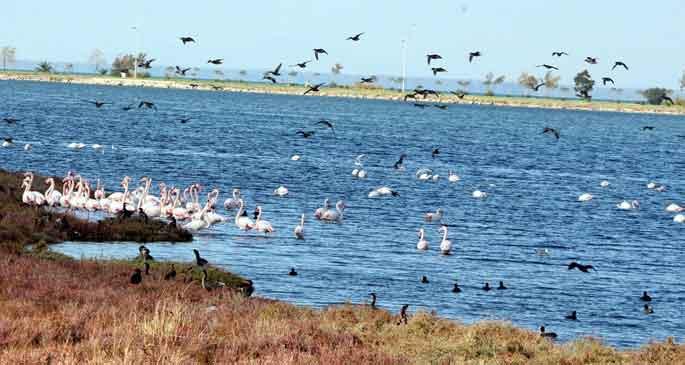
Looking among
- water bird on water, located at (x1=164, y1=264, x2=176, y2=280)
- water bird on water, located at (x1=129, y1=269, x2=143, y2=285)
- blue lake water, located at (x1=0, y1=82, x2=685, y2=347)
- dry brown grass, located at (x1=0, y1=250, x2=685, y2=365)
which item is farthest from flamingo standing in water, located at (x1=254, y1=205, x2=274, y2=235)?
water bird on water, located at (x1=129, y1=269, x2=143, y2=285)

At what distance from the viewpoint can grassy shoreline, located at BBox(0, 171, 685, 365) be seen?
14.5m

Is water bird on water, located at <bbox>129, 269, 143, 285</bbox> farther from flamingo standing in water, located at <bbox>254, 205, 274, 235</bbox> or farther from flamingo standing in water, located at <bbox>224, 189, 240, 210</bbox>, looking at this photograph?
flamingo standing in water, located at <bbox>224, 189, 240, 210</bbox>

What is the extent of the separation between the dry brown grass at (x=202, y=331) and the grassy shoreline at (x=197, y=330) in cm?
2

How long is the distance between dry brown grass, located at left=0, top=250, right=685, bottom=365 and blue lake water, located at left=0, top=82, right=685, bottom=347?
21.0 feet

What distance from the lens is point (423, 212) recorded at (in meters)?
56.1

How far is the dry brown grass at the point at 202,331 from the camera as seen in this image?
14.4 m

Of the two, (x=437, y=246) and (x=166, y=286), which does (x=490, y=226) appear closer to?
(x=437, y=246)

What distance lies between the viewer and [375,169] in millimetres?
83812

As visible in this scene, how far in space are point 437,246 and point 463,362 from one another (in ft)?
84.0

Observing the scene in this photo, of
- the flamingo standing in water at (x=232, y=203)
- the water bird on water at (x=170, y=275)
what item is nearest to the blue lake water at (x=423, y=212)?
the flamingo standing in water at (x=232, y=203)

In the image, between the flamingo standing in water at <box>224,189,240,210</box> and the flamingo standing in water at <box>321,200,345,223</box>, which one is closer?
the flamingo standing in water at <box>321,200,345,223</box>

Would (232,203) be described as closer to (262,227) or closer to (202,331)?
(262,227)

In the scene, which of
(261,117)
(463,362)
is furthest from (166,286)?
(261,117)

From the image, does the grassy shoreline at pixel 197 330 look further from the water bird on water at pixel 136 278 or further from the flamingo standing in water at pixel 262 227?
the flamingo standing in water at pixel 262 227
